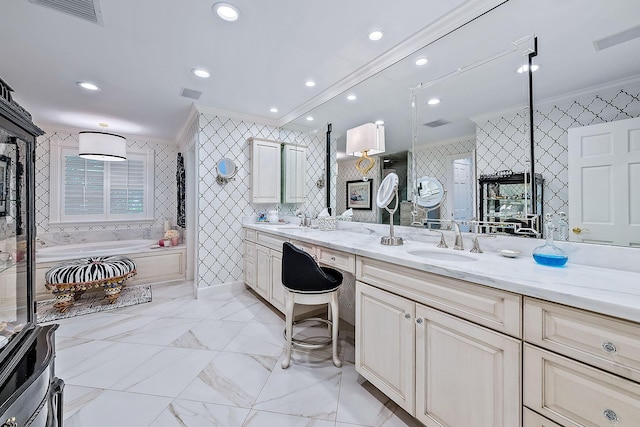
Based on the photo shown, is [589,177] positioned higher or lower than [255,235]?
higher

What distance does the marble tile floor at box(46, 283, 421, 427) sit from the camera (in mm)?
1505

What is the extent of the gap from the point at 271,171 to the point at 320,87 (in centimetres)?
139

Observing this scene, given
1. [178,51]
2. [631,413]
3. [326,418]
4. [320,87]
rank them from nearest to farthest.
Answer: [631,413], [326,418], [178,51], [320,87]

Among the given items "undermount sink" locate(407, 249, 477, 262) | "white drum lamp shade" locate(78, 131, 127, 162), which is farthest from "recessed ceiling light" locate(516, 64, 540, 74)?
"white drum lamp shade" locate(78, 131, 127, 162)

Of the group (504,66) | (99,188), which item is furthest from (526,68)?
(99,188)

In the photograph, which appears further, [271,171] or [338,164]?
[271,171]

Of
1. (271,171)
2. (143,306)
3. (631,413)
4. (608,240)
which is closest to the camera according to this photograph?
(631,413)

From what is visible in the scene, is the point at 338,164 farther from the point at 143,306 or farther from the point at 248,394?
the point at 143,306

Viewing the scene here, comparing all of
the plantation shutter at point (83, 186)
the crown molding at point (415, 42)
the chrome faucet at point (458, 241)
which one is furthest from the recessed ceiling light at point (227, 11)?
the plantation shutter at point (83, 186)

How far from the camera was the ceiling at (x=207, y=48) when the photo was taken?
5.54 feet

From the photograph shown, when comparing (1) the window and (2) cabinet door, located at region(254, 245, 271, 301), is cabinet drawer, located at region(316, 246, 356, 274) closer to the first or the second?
(2) cabinet door, located at region(254, 245, 271, 301)

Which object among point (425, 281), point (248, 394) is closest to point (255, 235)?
point (248, 394)

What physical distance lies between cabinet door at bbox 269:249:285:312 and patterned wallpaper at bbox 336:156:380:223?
814 mm

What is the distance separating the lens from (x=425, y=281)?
1.28 meters
